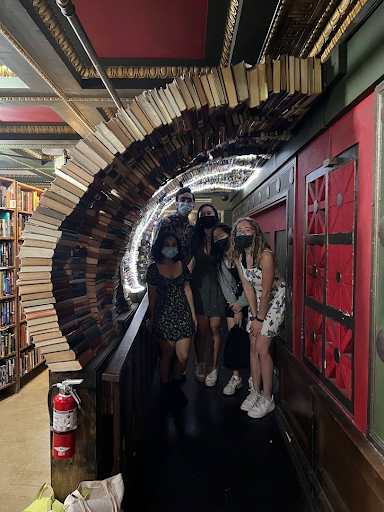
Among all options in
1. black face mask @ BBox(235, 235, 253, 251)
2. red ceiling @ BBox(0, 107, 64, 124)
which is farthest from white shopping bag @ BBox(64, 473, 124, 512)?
red ceiling @ BBox(0, 107, 64, 124)

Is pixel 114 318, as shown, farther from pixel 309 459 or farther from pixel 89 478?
pixel 309 459

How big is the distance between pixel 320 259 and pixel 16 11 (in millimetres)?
2324

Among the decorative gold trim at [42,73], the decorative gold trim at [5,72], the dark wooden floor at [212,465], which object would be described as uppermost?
the decorative gold trim at [5,72]

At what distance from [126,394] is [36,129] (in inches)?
144

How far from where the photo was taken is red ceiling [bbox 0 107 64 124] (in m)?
3.87

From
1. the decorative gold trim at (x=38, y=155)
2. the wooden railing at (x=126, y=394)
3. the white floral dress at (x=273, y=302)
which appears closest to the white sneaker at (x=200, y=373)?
the wooden railing at (x=126, y=394)

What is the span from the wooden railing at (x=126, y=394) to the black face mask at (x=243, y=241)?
43.7 inches

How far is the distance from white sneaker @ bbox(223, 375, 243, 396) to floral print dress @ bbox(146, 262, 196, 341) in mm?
722

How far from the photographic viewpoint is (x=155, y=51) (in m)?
2.58

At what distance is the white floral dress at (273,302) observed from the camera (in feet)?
10.2

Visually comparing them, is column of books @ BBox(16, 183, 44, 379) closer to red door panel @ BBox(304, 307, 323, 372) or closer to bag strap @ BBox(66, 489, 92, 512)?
bag strap @ BBox(66, 489, 92, 512)

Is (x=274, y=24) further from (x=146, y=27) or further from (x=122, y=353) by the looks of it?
(x=122, y=353)

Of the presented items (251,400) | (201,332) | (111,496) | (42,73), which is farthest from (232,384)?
(42,73)

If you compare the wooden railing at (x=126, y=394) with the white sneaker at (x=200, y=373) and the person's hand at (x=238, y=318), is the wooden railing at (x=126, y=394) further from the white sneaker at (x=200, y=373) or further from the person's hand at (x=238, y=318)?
the person's hand at (x=238, y=318)
